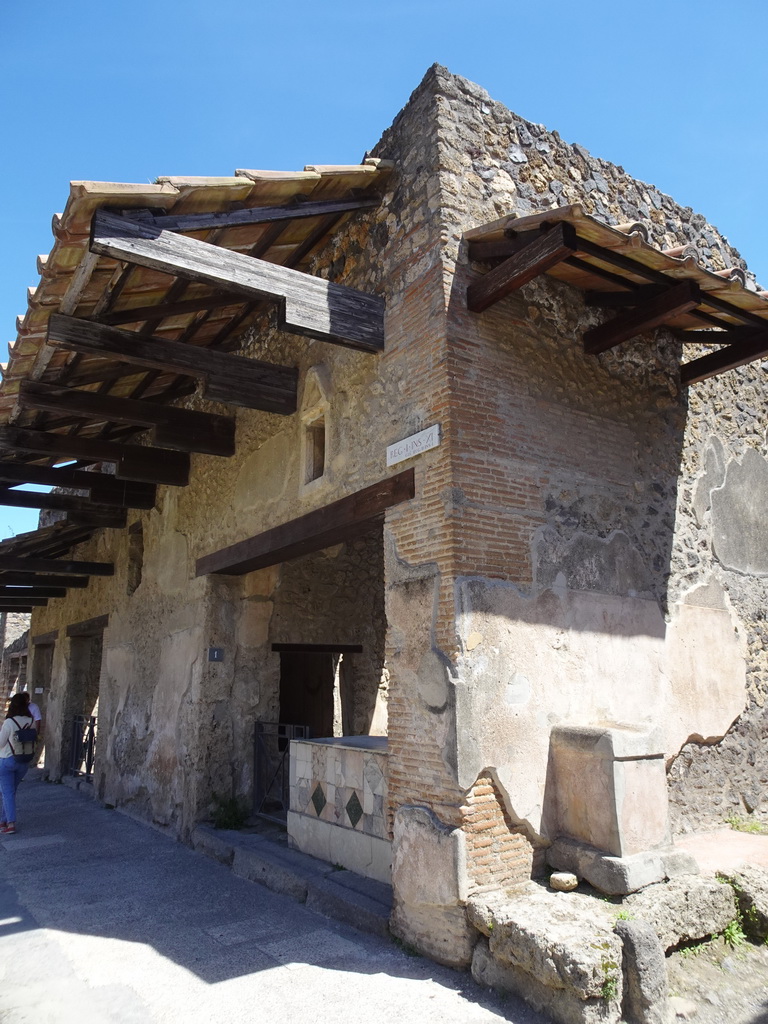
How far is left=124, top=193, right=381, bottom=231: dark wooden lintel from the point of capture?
4.43m

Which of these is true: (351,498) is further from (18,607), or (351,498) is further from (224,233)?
(18,607)

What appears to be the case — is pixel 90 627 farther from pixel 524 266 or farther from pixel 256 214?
pixel 524 266

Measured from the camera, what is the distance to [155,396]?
820 centimetres

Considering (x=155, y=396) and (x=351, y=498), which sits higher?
(x=155, y=396)

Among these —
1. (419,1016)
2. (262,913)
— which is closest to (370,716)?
(262,913)

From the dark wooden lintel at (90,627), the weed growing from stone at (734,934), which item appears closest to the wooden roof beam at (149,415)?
the dark wooden lintel at (90,627)

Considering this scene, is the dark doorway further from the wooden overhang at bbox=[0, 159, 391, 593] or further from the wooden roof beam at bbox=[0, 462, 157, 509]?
the wooden overhang at bbox=[0, 159, 391, 593]

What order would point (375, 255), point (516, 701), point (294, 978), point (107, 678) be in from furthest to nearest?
1. point (107, 678)
2. point (375, 255)
3. point (516, 701)
4. point (294, 978)

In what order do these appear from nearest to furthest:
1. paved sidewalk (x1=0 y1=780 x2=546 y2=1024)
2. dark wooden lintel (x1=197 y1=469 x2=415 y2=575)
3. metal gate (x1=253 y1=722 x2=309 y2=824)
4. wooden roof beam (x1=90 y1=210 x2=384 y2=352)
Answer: paved sidewalk (x1=0 y1=780 x2=546 y2=1024) < wooden roof beam (x1=90 y1=210 x2=384 y2=352) < dark wooden lintel (x1=197 y1=469 x2=415 y2=575) < metal gate (x1=253 y1=722 x2=309 y2=824)

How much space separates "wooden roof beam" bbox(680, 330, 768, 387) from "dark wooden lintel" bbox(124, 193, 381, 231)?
2.79 metres

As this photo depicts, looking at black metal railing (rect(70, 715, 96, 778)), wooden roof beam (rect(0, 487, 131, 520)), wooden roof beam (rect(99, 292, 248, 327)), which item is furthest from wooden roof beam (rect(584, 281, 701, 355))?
black metal railing (rect(70, 715, 96, 778))

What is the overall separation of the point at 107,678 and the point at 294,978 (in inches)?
286

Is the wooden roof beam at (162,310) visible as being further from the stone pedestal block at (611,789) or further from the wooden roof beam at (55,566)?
the wooden roof beam at (55,566)

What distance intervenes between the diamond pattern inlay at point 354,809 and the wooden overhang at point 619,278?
3.42m
